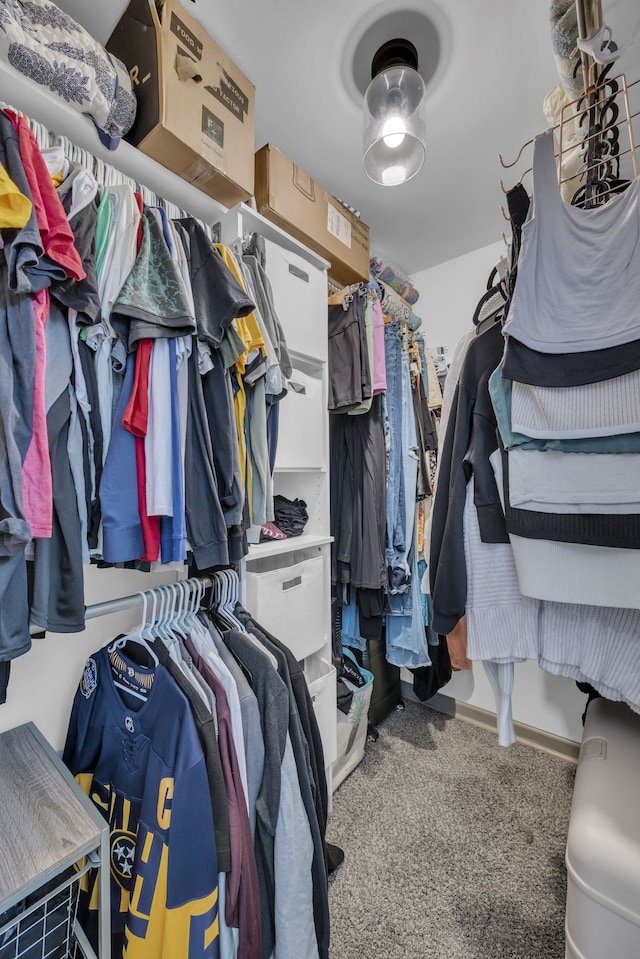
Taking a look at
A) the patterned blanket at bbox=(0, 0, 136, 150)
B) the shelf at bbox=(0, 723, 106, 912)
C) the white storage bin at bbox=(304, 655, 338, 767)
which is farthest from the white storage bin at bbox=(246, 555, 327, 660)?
the patterned blanket at bbox=(0, 0, 136, 150)

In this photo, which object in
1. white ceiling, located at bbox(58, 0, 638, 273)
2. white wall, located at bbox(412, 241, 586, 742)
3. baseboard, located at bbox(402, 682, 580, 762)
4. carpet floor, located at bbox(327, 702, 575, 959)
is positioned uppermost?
white ceiling, located at bbox(58, 0, 638, 273)

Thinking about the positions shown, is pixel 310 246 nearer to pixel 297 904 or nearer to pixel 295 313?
pixel 295 313

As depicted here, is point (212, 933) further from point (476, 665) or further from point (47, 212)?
point (476, 665)

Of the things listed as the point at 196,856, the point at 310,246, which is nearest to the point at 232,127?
the point at 310,246

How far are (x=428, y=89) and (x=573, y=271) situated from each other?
3.65ft

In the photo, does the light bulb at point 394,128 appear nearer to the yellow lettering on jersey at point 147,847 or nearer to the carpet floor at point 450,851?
the yellow lettering on jersey at point 147,847

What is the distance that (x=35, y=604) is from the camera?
0.71 meters

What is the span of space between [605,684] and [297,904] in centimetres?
83

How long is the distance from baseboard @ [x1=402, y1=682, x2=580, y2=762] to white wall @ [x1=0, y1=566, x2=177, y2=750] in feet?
6.08

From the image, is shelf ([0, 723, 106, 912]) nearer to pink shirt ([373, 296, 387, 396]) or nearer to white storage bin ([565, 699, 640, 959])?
white storage bin ([565, 699, 640, 959])

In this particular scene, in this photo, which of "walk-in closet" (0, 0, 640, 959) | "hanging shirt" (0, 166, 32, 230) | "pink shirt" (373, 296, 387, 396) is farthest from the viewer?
"pink shirt" (373, 296, 387, 396)

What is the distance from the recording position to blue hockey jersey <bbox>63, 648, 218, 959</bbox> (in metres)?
0.78

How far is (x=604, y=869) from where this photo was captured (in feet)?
2.41

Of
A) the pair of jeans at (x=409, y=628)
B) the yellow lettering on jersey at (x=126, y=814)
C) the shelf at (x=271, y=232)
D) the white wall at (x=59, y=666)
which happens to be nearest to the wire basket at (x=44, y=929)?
the yellow lettering on jersey at (x=126, y=814)
